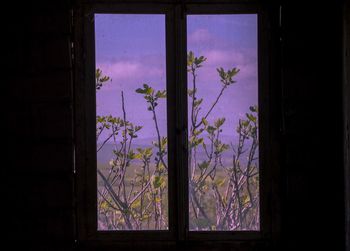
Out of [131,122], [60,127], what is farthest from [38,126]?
[131,122]

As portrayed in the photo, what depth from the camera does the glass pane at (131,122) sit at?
418 cm

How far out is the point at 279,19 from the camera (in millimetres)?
4152

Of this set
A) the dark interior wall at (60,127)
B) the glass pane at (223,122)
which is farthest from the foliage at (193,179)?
the dark interior wall at (60,127)

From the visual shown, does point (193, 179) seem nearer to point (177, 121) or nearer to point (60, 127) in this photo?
point (177, 121)

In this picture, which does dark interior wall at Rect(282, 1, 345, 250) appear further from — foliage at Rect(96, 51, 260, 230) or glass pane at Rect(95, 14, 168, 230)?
glass pane at Rect(95, 14, 168, 230)

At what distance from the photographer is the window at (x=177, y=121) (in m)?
4.17

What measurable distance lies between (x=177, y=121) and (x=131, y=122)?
1.07 ft

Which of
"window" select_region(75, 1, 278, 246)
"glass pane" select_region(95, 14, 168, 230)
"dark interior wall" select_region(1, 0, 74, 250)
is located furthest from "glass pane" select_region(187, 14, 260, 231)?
"dark interior wall" select_region(1, 0, 74, 250)

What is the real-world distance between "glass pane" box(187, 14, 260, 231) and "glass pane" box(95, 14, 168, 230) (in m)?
0.22

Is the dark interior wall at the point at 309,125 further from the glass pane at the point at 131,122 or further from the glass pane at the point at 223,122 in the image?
the glass pane at the point at 131,122

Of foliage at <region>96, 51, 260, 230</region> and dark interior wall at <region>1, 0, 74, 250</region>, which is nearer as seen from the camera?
dark interior wall at <region>1, 0, 74, 250</region>

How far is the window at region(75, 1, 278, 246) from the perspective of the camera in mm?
4168

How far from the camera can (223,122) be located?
418 centimetres

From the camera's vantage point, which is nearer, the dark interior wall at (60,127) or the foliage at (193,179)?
the dark interior wall at (60,127)
